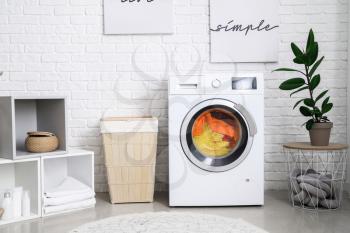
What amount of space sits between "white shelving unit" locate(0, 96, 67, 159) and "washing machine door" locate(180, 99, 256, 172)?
2.89 ft

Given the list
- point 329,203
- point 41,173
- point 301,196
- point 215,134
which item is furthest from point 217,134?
point 41,173

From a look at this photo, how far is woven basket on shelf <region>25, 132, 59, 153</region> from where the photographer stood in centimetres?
287

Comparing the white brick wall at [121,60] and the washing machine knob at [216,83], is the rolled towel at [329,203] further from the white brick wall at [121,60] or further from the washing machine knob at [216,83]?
the washing machine knob at [216,83]

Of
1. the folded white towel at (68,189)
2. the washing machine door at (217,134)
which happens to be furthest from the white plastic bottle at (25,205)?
the washing machine door at (217,134)

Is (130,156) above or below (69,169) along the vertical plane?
above

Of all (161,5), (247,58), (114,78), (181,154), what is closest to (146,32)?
(161,5)

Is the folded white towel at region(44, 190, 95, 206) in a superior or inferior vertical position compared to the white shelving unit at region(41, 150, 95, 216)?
inferior

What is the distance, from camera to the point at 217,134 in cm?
303

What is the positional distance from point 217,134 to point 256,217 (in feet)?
2.10

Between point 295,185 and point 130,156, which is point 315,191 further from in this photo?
point 130,156

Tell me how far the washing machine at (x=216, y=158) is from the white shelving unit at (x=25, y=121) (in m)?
0.79

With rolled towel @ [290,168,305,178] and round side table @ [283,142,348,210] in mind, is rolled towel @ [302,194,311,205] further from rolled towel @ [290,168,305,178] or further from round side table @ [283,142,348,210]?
rolled towel @ [290,168,305,178]

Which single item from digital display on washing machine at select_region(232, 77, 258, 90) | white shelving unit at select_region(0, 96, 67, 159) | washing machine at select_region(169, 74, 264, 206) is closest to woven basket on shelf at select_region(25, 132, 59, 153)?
white shelving unit at select_region(0, 96, 67, 159)

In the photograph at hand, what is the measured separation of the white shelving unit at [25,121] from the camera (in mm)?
2732
